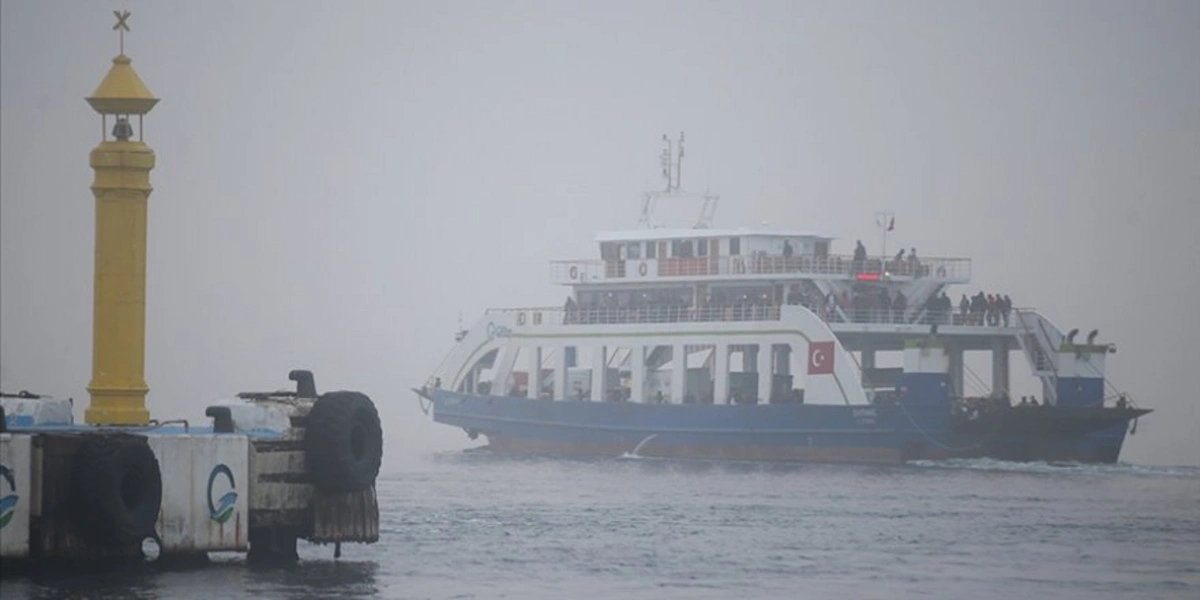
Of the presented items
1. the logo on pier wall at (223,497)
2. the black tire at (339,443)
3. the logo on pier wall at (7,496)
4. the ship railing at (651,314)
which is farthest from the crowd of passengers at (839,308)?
the logo on pier wall at (7,496)

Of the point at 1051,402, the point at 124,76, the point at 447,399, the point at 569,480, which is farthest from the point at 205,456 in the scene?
the point at 447,399

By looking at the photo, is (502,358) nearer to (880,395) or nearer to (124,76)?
(880,395)

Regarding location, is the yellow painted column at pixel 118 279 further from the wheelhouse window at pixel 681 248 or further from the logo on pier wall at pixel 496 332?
the logo on pier wall at pixel 496 332

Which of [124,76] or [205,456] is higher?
[124,76]

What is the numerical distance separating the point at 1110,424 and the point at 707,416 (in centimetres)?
978

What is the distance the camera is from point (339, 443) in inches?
994

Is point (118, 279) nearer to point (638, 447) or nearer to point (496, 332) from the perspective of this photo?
point (638, 447)

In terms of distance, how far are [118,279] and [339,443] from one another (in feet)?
9.39

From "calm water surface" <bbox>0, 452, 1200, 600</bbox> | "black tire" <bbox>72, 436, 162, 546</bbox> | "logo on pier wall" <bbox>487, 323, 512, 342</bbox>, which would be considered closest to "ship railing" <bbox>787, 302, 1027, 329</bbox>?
"calm water surface" <bbox>0, 452, 1200, 600</bbox>

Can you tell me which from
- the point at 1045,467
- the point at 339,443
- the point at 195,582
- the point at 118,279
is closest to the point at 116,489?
the point at 195,582

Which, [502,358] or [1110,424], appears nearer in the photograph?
[1110,424]

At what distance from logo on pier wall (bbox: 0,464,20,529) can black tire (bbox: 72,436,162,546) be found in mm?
734

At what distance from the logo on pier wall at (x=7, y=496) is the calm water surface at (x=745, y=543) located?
624mm

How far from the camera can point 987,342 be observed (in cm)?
5691
